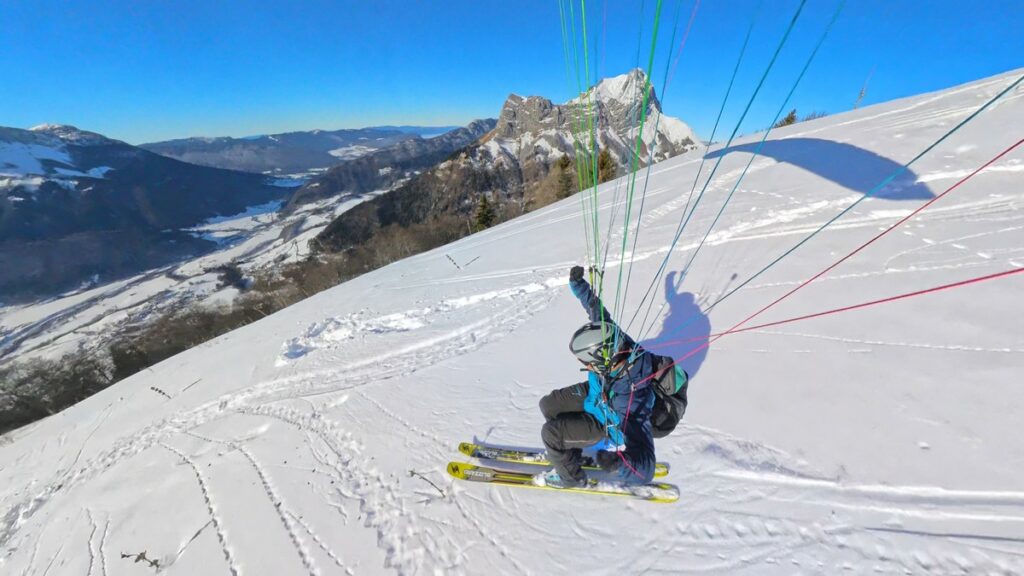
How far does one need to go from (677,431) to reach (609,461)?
129 centimetres

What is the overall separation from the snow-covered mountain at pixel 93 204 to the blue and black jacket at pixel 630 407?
13054 cm

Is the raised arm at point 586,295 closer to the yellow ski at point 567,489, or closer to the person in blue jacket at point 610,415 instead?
the person in blue jacket at point 610,415

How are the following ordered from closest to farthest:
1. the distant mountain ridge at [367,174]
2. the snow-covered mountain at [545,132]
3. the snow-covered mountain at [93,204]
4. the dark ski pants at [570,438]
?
the dark ski pants at [570,438] < the snow-covered mountain at [93,204] < the snow-covered mountain at [545,132] < the distant mountain ridge at [367,174]

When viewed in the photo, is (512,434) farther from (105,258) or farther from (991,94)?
(105,258)

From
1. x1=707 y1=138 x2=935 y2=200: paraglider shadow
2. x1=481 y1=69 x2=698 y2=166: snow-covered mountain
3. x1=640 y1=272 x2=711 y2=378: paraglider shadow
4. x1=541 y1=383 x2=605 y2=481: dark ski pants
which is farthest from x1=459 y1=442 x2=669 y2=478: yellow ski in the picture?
x1=481 y1=69 x2=698 y2=166: snow-covered mountain

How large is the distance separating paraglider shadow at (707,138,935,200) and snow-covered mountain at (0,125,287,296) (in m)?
132

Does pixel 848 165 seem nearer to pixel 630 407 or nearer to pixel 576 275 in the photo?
pixel 576 275

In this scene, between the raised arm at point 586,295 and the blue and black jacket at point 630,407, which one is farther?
the raised arm at point 586,295

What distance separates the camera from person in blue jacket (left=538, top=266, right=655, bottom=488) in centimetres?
356

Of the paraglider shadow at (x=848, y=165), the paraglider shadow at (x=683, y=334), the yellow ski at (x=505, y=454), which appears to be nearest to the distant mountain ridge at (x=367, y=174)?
the paraglider shadow at (x=848, y=165)

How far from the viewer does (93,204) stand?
121 meters

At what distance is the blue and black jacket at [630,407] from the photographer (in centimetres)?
357

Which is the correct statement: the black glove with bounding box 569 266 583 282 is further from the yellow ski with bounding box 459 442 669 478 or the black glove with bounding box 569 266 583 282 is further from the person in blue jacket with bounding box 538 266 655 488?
the yellow ski with bounding box 459 442 669 478

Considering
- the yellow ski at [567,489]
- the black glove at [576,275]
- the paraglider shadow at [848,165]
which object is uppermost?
the paraglider shadow at [848,165]
